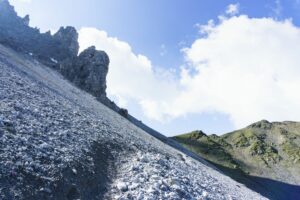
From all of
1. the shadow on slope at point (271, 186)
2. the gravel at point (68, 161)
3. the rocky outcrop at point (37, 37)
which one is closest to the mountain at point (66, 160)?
the gravel at point (68, 161)

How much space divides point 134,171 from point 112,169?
6.43 feet

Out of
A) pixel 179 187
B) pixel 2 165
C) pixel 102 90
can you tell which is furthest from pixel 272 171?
pixel 2 165

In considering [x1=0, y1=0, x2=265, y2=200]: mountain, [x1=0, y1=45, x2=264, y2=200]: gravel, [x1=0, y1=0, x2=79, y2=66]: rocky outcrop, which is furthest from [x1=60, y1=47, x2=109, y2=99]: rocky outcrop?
[x1=0, y1=45, x2=264, y2=200]: gravel

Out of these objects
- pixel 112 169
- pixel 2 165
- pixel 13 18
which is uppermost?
pixel 13 18

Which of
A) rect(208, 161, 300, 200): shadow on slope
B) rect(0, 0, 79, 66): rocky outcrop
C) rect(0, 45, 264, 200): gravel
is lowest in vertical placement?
rect(0, 45, 264, 200): gravel

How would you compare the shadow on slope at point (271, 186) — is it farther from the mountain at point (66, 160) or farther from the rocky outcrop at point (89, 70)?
the mountain at point (66, 160)

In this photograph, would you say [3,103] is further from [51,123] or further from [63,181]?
[63,181]

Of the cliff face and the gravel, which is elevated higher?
the cliff face

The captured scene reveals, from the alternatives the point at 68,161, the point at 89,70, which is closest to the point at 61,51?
the point at 89,70

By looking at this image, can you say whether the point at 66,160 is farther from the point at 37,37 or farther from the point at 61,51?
the point at 37,37

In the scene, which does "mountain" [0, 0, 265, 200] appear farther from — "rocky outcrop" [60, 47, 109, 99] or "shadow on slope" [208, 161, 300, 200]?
"shadow on slope" [208, 161, 300, 200]

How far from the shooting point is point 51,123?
122 ft

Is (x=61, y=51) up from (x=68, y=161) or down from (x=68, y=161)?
up

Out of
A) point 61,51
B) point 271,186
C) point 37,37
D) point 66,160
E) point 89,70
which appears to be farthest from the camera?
point 37,37
